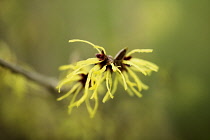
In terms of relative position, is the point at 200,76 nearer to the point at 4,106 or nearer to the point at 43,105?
the point at 43,105

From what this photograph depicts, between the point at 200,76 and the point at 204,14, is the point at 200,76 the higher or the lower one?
the lower one

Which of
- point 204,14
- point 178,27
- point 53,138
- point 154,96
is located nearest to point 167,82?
point 154,96

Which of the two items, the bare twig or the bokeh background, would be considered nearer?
the bare twig

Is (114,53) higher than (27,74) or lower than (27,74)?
higher

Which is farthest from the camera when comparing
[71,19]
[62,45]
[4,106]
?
[71,19]

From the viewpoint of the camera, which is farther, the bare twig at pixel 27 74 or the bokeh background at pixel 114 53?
the bokeh background at pixel 114 53

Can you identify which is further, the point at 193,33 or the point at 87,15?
the point at 87,15

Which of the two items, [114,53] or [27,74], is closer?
[27,74]

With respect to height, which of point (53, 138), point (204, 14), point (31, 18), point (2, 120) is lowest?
point (53, 138)
